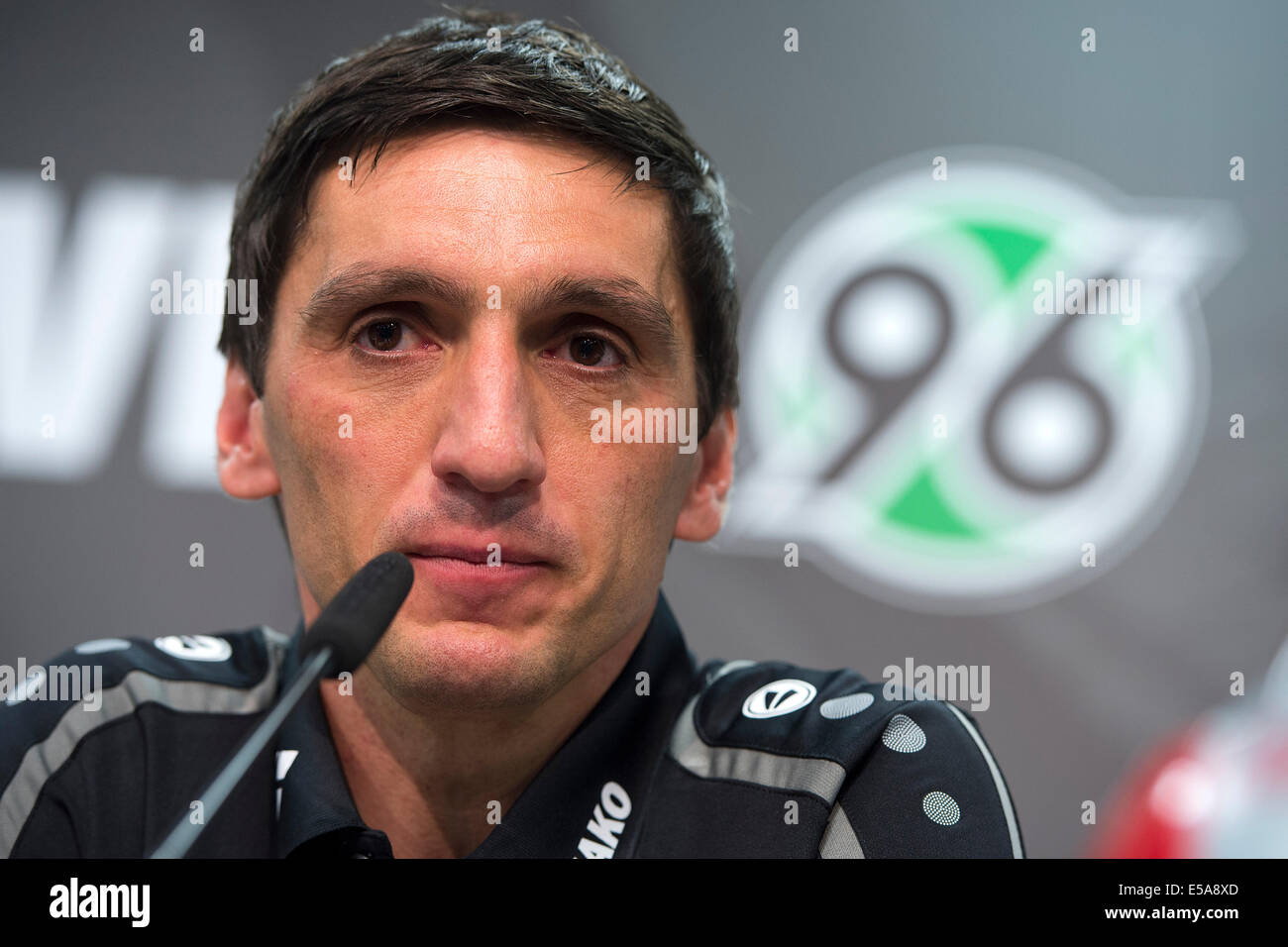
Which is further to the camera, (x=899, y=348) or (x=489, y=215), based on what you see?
(x=899, y=348)

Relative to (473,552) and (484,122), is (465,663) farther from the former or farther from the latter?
(484,122)

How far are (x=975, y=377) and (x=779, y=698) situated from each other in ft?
3.98

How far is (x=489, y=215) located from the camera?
1021mm

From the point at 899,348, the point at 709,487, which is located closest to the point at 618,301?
the point at 709,487

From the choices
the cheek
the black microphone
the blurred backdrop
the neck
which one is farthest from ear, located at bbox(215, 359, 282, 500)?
the blurred backdrop

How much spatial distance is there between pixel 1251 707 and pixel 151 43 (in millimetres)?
2647

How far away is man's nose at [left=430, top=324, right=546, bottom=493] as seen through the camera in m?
0.90

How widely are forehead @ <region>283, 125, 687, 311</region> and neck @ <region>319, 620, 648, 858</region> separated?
40cm

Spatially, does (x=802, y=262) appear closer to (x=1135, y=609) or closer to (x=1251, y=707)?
(x=1135, y=609)

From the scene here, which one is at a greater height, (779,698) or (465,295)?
(465,295)

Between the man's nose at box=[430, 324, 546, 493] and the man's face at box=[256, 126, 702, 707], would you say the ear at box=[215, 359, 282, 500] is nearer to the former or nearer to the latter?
the man's face at box=[256, 126, 702, 707]

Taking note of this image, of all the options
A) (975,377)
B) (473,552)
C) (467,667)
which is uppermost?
(975,377)

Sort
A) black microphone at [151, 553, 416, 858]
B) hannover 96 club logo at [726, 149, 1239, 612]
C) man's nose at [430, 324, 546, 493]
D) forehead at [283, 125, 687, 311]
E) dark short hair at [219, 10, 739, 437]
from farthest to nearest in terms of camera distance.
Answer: hannover 96 club logo at [726, 149, 1239, 612], dark short hair at [219, 10, 739, 437], forehead at [283, 125, 687, 311], man's nose at [430, 324, 546, 493], black microphone at [151, 553, 416, 858]

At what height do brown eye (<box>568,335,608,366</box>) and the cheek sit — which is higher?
brown eye (<box>568,335,608,366</box>)
